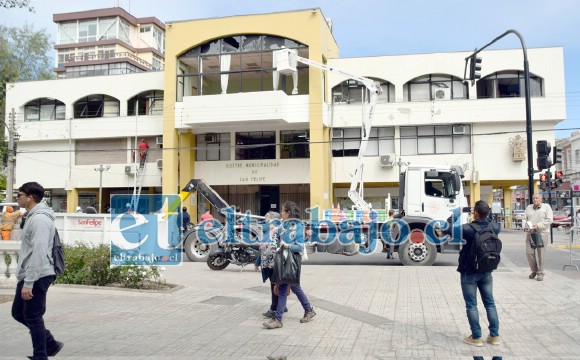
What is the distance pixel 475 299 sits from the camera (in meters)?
6.50

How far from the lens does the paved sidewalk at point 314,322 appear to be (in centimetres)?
631

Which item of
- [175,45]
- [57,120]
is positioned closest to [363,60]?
[175,45]

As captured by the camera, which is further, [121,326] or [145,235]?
[145,235]

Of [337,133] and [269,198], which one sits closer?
[337,133]

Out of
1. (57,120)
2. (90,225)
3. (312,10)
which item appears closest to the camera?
(90,225)

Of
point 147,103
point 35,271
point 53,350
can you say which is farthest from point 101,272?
point 147,103

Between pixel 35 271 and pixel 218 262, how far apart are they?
932cm

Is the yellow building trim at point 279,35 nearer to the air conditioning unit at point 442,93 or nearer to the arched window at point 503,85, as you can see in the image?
the air conditioning unit at point 442,93

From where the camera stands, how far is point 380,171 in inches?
1291

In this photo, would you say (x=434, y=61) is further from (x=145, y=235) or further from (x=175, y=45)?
(x=145, y=235)

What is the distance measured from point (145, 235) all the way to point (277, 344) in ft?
30.4

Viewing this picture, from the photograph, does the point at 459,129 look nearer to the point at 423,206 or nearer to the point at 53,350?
the point at 423,206

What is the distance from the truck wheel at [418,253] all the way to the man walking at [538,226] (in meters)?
3.41

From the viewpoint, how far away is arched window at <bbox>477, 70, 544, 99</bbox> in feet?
107
